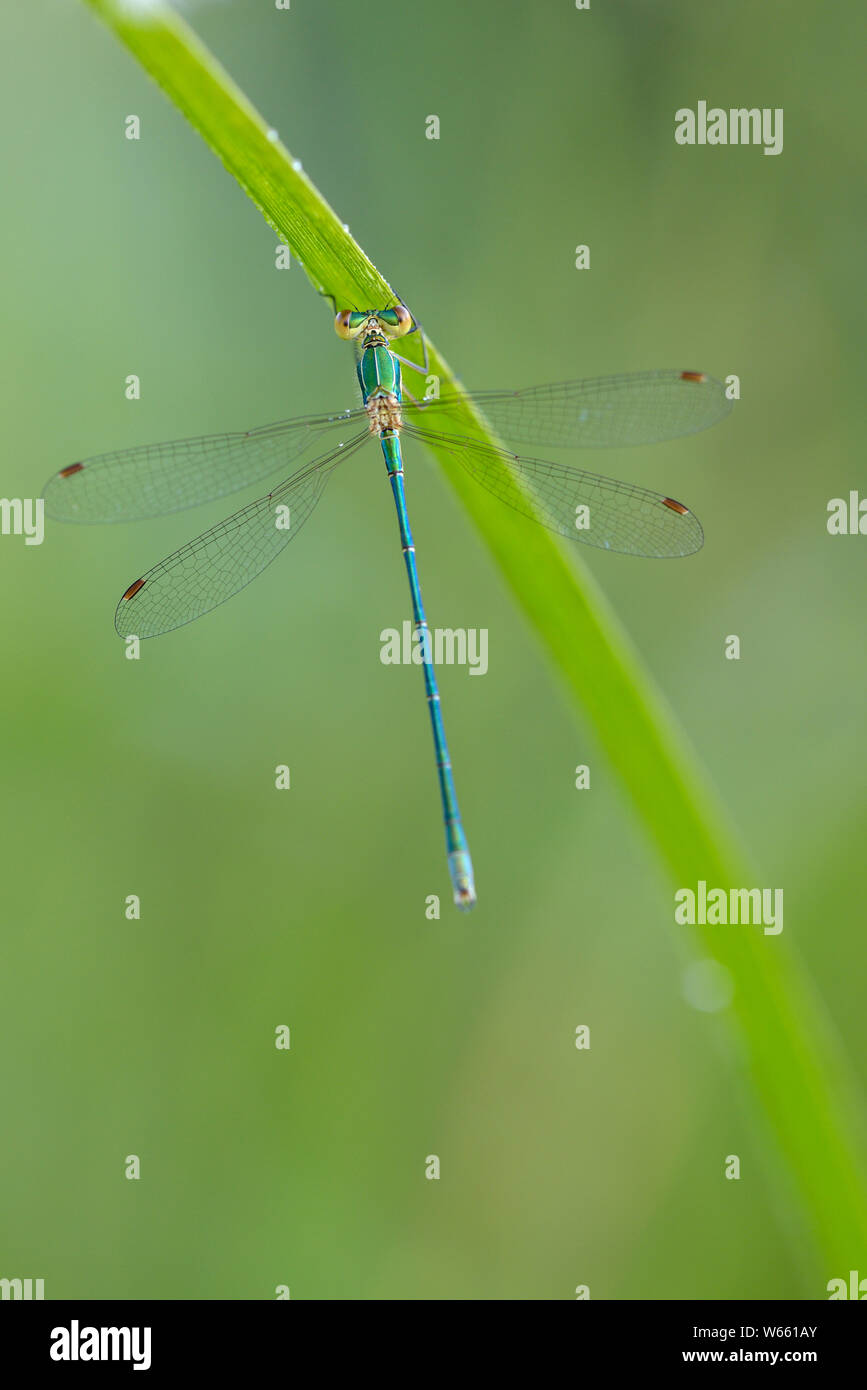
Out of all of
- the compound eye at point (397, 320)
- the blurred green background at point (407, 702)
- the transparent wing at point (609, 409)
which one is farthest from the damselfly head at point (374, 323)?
the blurred green background at point (407, 702)

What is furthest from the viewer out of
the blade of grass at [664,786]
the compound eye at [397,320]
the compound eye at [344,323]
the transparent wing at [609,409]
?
the transparent wing at [609,409]

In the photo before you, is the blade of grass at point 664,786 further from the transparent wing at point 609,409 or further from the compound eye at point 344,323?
the transparent wing at point 609,409

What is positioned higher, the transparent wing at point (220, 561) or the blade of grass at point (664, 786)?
the transparent wing at point (220, 561)

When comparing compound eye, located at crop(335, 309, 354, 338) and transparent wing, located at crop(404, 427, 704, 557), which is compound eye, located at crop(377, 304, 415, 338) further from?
transparent wing, located at crop(404, 427, 704, 557)

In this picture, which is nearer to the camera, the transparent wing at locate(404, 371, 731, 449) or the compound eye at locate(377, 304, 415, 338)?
the compound eye at locate(377, 304, 415, 338)

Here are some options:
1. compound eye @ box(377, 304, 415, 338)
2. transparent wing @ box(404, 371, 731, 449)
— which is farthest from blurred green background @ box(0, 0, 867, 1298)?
compound eye @ box(377, 304, 415, 338)

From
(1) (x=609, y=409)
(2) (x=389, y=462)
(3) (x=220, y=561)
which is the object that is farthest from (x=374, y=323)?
(3) (x=220, y=561)
